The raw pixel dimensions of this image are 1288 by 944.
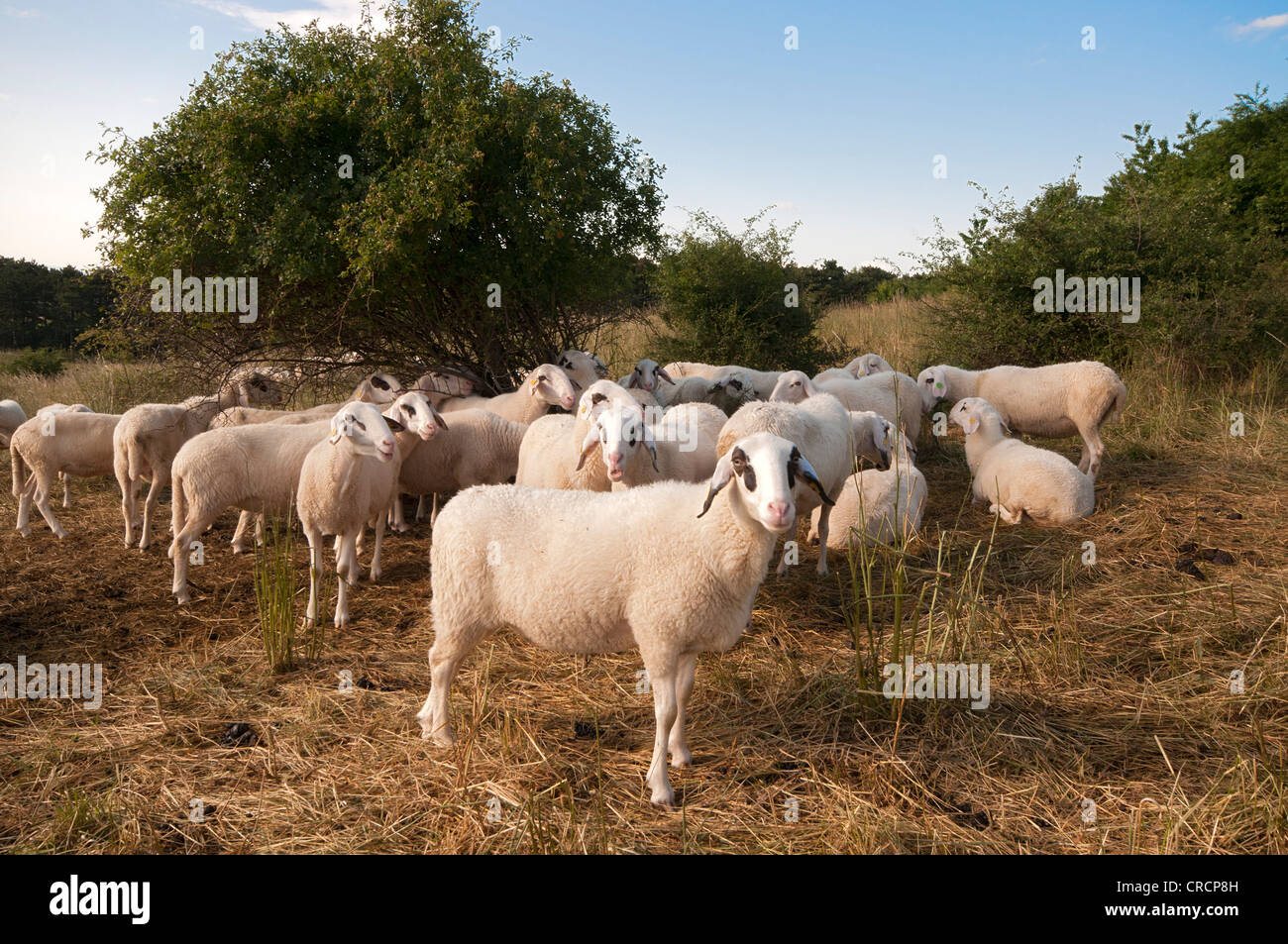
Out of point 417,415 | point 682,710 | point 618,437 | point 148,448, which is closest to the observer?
point 682,710

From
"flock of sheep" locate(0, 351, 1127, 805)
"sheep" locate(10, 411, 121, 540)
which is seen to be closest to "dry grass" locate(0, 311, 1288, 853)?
"flock of sheep" locate(0, 351, 1127, 805)

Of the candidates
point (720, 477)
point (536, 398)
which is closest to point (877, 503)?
point (536, 398)

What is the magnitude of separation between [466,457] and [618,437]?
2.92m

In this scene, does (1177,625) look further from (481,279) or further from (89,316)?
(89,316)

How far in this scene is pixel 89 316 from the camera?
27391 mm

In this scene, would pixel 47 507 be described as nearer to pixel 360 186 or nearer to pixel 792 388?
pixel 360 186

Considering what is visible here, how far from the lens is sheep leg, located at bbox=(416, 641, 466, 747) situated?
4.00m

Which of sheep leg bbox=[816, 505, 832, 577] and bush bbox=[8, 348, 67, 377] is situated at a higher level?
bush bbox=[8, 348, 67, 377]

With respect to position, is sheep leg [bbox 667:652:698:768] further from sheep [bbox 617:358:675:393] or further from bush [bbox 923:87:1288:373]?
bush [bbox 923:87:1288:373]

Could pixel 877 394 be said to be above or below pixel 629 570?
above

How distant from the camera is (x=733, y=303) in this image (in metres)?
14.0

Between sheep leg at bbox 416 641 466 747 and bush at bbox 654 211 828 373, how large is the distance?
10.4 m

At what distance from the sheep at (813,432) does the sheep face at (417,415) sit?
91.5 inches
